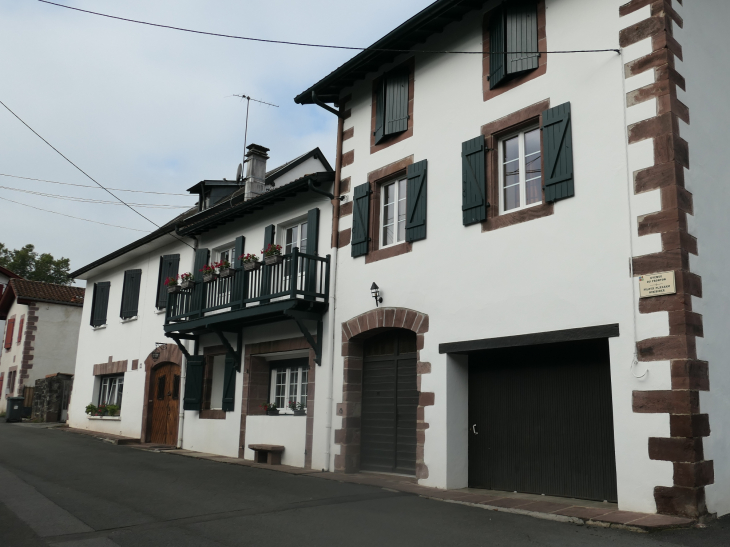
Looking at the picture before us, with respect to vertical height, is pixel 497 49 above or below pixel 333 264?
above

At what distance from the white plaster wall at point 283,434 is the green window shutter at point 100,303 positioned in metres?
8.86

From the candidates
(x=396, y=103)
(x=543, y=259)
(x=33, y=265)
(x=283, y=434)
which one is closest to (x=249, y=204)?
(x=396, y=103)

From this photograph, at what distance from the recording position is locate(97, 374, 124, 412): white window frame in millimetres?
18744

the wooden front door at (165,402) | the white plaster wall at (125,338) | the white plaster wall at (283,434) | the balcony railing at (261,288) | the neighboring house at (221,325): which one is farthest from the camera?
the white plaster wall at (125,338)

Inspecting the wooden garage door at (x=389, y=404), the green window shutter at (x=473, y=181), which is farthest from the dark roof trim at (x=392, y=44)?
the wooden garage door at (x=389, y=404)

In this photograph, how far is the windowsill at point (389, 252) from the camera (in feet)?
33.9

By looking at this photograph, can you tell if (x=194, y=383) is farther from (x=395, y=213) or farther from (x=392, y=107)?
(x=392, y=107)

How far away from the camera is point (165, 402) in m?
16.2

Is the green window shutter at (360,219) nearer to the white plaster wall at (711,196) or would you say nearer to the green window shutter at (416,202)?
the green window shutter at (416,202)

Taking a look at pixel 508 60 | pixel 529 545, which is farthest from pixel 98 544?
pixel 508 60

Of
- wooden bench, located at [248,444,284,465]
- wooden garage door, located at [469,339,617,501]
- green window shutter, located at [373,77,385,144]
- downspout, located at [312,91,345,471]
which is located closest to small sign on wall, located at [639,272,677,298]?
wooden garage door, located at [469,339,617,501]

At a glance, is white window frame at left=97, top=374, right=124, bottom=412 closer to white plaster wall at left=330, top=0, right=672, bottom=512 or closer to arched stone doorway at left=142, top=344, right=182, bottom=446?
arched stone doorway at left=142, top=344, right=182, bottom=446

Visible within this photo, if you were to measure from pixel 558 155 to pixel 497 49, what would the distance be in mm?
2093

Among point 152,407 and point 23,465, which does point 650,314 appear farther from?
point 152,407
